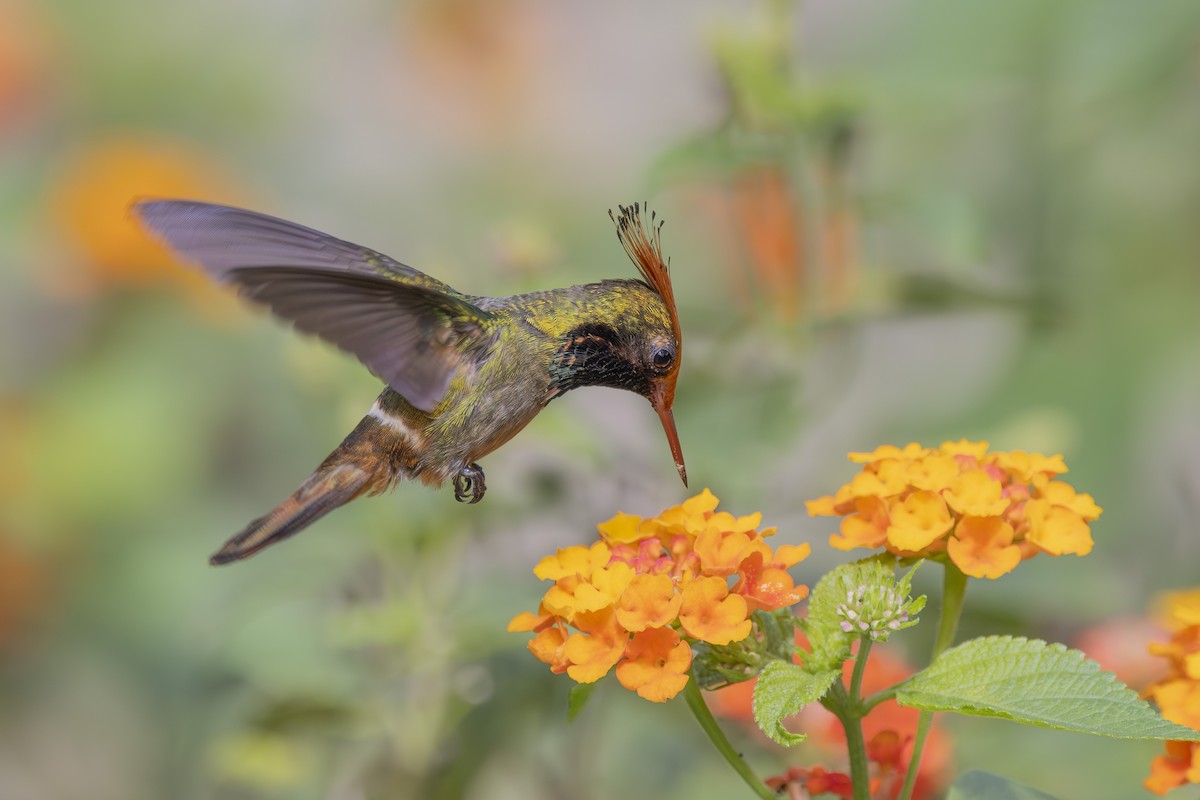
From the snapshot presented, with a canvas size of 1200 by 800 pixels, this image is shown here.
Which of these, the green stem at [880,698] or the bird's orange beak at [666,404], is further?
the bird's orange beak at [666,404]

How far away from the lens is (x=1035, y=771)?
69.9 inches

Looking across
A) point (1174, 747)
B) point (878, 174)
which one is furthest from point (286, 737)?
point (878, 174)

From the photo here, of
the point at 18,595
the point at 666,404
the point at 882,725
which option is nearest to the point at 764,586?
the point at 666,404

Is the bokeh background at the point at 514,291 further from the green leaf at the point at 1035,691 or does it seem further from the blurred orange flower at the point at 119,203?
the green leaf at the point at 1035,691

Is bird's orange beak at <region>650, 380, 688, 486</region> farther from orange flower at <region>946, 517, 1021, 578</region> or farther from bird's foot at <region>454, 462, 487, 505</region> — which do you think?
orange flower at <region>946, 517, 1021, 578</region>

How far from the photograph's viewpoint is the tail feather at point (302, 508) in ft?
4.23

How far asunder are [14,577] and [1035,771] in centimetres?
215

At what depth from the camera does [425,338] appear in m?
1.34

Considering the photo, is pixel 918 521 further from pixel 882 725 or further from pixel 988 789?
pixel 882 725

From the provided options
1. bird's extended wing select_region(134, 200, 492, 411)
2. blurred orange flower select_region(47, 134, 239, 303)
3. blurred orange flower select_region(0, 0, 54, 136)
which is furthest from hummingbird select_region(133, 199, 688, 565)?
blurred orange flower select_region(0, 0, 54, 136)

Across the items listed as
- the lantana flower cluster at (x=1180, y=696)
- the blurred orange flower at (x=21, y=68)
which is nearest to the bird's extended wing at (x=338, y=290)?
the lantana flower cluster at (x=1180, y=696)

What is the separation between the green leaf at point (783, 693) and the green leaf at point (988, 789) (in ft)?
0.40

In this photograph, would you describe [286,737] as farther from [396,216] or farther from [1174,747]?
[396,216]

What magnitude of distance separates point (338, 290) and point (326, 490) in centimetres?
26
